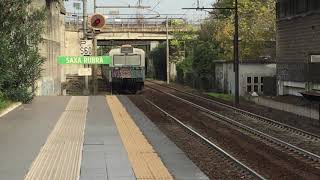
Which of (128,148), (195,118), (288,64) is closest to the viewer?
(128,148)

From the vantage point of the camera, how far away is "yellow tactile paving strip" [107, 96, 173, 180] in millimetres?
10562

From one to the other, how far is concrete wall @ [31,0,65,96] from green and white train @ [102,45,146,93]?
3.99 m

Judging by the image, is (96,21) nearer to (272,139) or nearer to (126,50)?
(126,50)

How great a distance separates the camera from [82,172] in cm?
1063

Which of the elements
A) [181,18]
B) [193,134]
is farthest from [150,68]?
[193,134]

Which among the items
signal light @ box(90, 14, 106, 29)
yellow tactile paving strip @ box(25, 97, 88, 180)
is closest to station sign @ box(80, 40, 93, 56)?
signal light @ box(90, 14, 106, 29)

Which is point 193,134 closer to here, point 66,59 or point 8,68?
point 8,68

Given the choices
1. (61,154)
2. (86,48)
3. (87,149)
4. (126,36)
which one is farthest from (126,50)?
(61,154)

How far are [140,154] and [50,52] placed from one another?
29.6 metres

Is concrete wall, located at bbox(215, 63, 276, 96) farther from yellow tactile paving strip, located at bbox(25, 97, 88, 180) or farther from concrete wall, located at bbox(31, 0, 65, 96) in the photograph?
yellow tactile paving strip, located at bbox(25, 97, 88, 180)

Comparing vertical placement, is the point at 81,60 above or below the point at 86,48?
below

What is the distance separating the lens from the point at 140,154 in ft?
41.6

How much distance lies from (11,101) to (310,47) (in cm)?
1433

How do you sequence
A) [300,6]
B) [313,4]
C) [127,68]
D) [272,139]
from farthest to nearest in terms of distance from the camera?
[127,68], [300,6], [313,4], [272,139]
